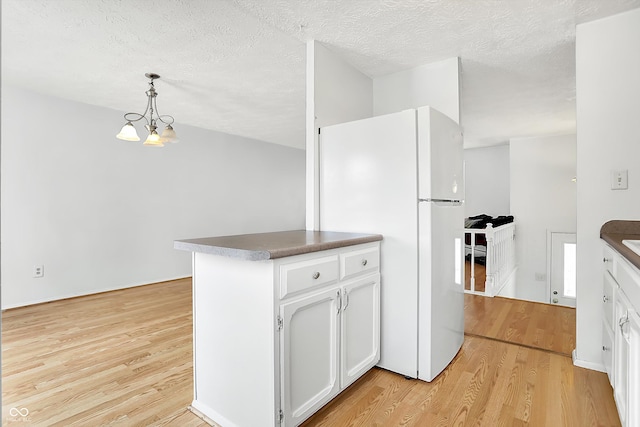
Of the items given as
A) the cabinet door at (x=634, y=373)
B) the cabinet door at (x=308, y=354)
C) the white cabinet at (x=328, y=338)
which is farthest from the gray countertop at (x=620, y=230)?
the cabinet door at (x=308, y=354)

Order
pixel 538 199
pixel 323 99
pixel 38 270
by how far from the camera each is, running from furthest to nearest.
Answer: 1. pixel 538 199
2. pixel 38 270
3. pixel 323 99

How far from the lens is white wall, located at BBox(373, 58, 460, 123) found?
106 inches

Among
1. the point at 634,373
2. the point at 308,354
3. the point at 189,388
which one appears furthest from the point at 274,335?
the point at 634,373

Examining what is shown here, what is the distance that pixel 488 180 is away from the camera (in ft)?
21.6

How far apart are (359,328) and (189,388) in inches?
40.3

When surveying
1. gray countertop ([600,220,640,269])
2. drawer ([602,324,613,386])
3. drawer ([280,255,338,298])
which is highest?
gray countertop ([600,220,640,269])

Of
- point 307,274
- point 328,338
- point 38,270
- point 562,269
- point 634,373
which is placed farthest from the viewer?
point 562,269

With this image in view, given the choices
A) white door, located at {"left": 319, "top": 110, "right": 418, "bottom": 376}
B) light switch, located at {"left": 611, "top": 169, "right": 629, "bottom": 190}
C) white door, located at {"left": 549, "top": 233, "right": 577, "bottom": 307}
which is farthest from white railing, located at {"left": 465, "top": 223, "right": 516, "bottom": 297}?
white door, located at {"left": 319, "top": 110, "right": 418, "bottom": 376}

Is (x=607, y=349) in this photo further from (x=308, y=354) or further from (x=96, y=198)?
(x=96, y=198)

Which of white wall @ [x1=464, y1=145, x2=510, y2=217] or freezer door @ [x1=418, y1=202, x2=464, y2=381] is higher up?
white wall @ [x1=464, y1=145, x2=510, y2=217]

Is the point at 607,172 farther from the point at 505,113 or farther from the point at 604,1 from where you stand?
the point at 505,113

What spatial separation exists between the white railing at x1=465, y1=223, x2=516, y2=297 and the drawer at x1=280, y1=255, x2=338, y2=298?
238cm

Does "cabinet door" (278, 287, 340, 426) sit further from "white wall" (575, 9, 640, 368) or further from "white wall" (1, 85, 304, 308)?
"white wall" (1, 85, 304, 308)

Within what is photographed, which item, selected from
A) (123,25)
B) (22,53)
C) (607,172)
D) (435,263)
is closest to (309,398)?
(435,263)
